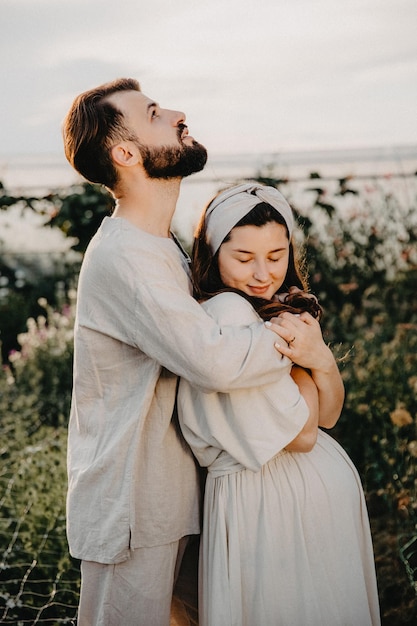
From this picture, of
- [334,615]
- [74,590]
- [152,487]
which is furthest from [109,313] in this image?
[74,590]

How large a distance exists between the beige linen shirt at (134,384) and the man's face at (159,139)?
0.21m

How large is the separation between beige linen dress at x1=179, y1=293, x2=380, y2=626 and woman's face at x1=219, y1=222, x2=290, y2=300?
95 millimetres

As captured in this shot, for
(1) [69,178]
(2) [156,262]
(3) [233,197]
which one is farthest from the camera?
(1) [69,178]

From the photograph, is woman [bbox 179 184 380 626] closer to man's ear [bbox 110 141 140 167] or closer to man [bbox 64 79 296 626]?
man [bbox 64 79 296 626]

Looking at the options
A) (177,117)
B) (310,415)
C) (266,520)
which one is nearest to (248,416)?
(310,415)

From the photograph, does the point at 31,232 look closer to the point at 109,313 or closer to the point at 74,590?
the point at 74,590

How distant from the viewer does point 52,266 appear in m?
7.23

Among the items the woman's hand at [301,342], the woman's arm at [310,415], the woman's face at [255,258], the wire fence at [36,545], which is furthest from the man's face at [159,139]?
the wire fence at [36,545]

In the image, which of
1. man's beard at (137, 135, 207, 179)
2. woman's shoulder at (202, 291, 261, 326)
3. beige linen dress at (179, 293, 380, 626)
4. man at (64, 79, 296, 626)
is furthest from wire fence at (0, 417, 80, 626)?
man's beard at (137, 135, 207, 179)

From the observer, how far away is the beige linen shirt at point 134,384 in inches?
86.8

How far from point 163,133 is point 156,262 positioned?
1.43ft

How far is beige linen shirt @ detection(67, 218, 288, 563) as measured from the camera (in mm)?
2205

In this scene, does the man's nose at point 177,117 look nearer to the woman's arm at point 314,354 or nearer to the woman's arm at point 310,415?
the woman's arm at point 314,354

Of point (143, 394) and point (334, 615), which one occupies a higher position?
point (143, 394)
